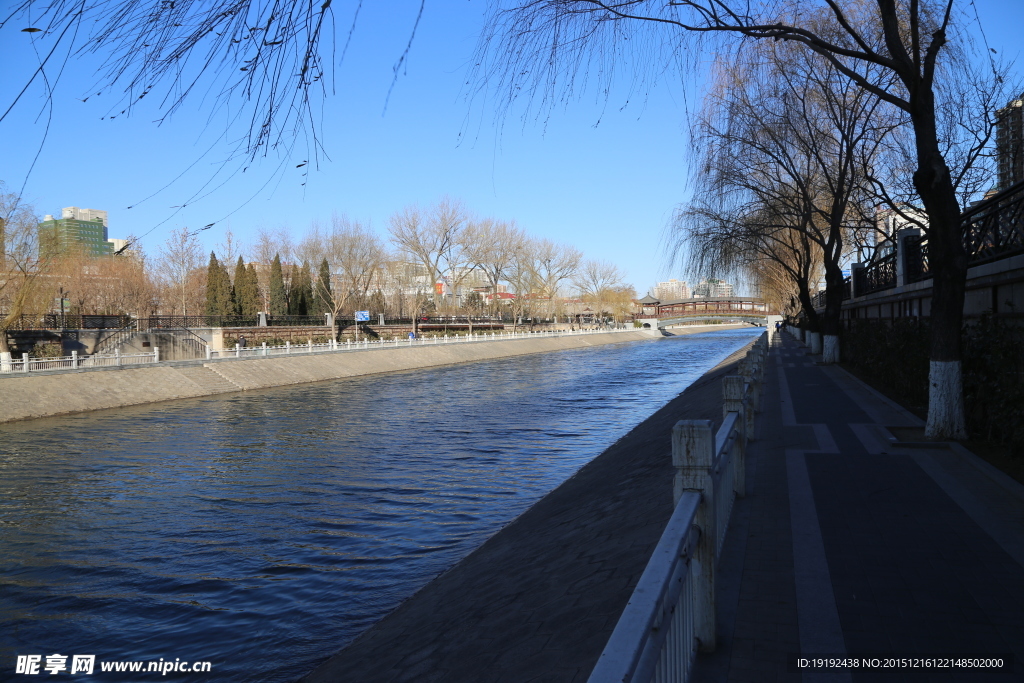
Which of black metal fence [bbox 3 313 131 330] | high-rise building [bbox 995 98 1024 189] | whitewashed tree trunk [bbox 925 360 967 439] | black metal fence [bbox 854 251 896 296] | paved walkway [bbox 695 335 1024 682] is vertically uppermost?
high-rise building [bbox 995 98 1024 189]

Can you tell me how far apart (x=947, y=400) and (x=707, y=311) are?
354ft

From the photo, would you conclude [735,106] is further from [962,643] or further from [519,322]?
[519,322]

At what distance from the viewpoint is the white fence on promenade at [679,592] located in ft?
7.17

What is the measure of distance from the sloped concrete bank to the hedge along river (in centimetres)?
142

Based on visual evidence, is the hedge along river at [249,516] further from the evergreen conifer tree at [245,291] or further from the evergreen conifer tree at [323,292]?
the evergreen conifer tree at [245,291]

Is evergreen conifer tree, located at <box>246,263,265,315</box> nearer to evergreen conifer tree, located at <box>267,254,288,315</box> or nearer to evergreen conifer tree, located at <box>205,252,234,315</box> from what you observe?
evergreen conifer tree, located at <box>267,254,288,315</box>

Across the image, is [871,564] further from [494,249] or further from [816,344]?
[494,249]

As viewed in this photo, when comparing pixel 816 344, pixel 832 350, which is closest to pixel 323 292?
pixel 816 344

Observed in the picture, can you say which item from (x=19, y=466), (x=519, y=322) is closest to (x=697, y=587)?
(x=19, y=466)

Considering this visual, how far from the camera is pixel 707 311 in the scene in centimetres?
11469

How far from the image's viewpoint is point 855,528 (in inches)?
241

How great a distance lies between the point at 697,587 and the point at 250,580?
6450mm

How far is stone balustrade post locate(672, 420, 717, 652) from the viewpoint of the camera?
3.80m

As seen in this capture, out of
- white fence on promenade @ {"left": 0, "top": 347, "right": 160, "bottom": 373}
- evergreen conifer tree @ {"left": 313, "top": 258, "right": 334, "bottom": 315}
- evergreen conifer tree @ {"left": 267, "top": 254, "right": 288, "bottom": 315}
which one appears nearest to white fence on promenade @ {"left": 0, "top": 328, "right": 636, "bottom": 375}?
white fence on promenade @ {"left": 0, "top": 347, "right": 160, "bottom": 373}
